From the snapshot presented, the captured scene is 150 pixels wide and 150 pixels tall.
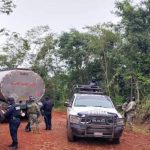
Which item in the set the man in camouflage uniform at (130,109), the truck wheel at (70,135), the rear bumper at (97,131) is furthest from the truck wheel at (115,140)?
the man in camouflage uniform at (130,109)

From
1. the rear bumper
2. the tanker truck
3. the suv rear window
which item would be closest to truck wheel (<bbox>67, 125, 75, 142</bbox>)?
the rear bumper

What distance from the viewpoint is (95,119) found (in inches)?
602

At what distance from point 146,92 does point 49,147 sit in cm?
1439

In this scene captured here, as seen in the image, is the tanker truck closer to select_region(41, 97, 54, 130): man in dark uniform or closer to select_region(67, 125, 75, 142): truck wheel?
select_region(41, 97, 54, 130): man in dark uniform

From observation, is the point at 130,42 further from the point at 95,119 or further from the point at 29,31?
the point at 29,31

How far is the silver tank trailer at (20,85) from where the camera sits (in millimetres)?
21906

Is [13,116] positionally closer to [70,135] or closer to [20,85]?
[70,135]

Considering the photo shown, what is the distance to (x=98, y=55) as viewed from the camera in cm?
3556

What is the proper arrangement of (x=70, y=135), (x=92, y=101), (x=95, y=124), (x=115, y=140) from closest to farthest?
(x=95, y=124), (x=70, y=135), (x=115, y=140), (x=92, y=101)

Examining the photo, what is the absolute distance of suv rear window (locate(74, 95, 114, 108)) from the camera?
1692cm

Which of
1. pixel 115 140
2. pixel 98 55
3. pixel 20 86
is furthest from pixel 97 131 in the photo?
pixel 98 55

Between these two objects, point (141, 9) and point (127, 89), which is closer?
point (141, 9)

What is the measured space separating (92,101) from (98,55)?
18.5 m

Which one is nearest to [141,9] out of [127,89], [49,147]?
[127,89]
